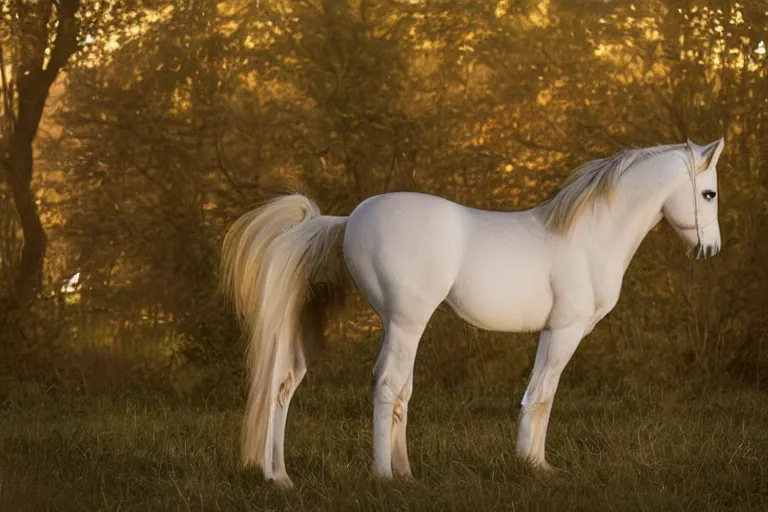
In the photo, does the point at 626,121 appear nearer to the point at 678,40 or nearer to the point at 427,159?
the point at 678,40

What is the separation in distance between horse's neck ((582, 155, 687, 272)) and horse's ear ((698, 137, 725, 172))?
0.40ft

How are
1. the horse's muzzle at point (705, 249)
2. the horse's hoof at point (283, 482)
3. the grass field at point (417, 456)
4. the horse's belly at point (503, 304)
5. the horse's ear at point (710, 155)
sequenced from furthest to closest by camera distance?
the horse's muzzle at point (705, 249)
the horse's ear at point (710, 155)
the horse's belly at point (503, 304)
the horse's hoof at point (283, 482)
the grass field at point (417, 456)

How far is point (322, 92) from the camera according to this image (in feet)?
35.3

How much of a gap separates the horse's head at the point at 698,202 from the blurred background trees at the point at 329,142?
387 centimetres

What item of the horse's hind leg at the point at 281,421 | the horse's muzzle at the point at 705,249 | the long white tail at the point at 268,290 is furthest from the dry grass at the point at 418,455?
the horse's muzzle at the point at 705,249

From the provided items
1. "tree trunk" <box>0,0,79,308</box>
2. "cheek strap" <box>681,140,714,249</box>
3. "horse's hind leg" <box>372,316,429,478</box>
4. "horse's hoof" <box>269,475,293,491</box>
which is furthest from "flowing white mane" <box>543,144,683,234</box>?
"tree trunk" <box>0,0,79,308</box>

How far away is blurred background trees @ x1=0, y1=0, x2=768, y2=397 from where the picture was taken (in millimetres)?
10445

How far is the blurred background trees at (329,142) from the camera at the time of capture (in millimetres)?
10445

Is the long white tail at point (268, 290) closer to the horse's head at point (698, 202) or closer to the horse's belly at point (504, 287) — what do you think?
the horse's belly at point (504, 287)

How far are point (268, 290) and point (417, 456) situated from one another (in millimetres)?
1483

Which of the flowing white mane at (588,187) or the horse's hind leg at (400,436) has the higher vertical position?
the flowing white mane at (588,187)

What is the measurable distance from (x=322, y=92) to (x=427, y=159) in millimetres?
1116

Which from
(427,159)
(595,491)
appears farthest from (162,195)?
(595,491)

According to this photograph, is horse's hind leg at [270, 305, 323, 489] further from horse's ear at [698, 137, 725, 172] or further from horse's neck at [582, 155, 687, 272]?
horse's ear at [698, 137, 725, 172]
